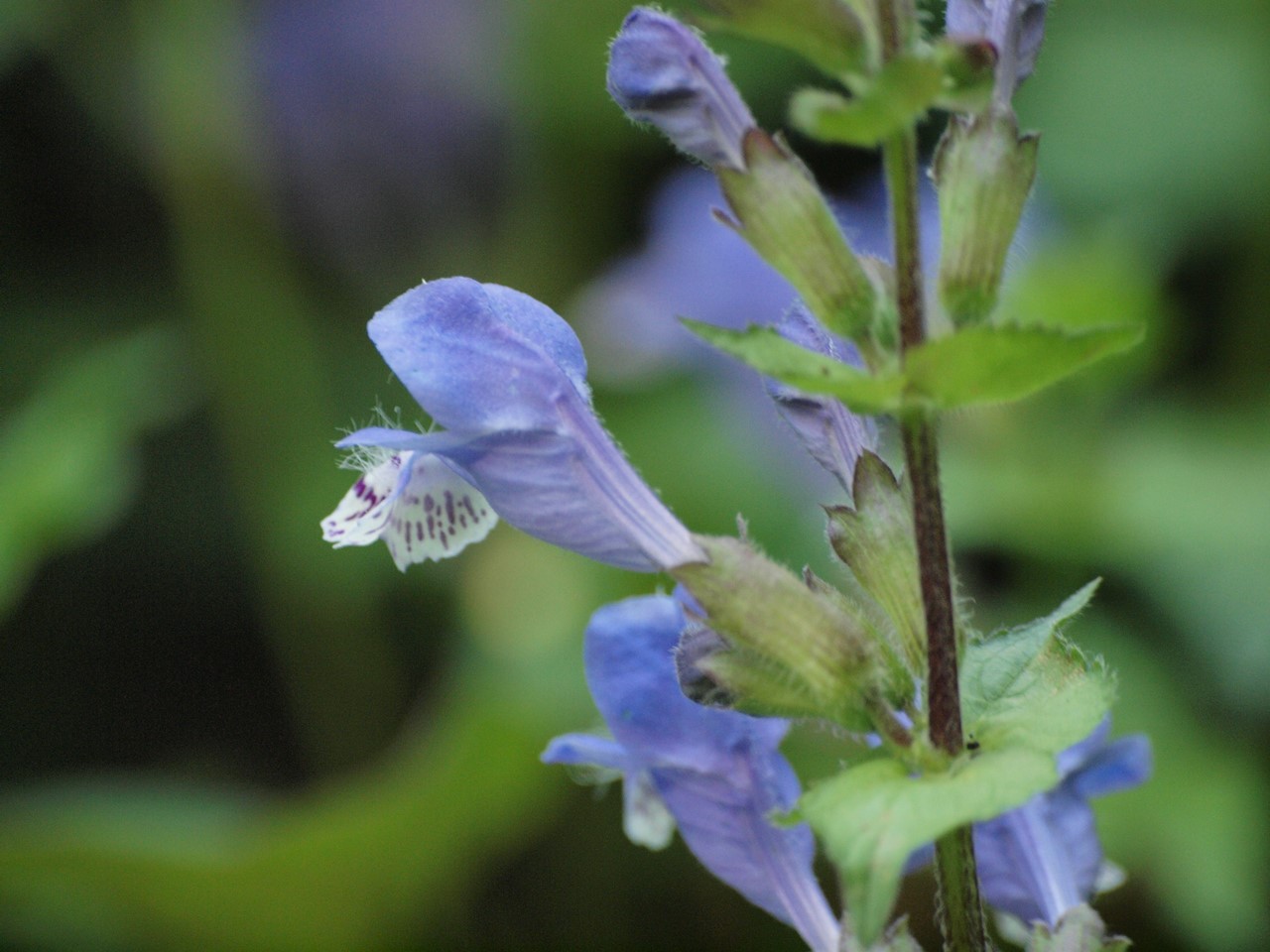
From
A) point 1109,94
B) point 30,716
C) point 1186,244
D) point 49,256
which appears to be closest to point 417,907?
point 30,716

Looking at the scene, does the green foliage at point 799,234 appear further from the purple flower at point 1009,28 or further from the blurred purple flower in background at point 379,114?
the blurred purple flower in background at point 379,114

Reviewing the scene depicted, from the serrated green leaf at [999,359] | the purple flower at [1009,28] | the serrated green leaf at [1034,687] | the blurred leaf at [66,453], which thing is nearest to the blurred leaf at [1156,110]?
the blurred leaf at [66,453]

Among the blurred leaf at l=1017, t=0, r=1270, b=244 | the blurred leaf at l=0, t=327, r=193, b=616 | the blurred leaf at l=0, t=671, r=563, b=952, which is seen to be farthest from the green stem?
the blurred leaf at l=1017, t=0, r=1270, b=244

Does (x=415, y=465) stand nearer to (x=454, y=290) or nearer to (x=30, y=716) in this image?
(x=454, y=290)

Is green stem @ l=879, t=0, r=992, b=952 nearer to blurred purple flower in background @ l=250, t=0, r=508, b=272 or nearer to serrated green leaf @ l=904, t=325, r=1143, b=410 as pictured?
serrated green leaf @ l=904, t=325, r=1143, b=410

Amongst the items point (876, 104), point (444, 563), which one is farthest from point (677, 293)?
point (876, 104)

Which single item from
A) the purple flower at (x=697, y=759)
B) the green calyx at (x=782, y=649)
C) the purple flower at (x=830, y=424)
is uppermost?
the purple flower at (x=830, y=424)
